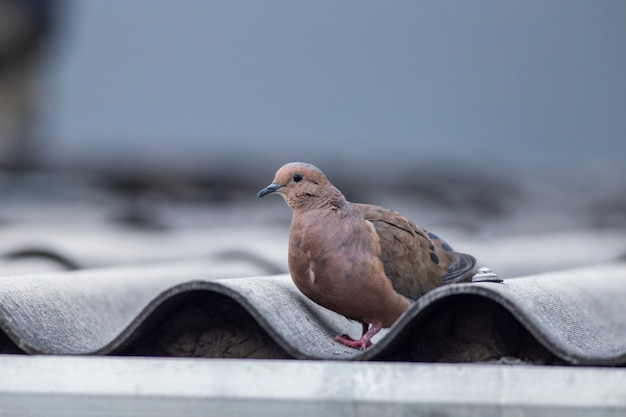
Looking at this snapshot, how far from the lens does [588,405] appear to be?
1595 millimetres

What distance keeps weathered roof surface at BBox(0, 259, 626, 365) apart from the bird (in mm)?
77

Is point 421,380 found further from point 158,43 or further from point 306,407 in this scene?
point 158,43

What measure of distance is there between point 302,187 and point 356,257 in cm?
23

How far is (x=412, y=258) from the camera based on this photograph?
2.48m

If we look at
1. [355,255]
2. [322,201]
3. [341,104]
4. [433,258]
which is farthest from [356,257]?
[341,104]

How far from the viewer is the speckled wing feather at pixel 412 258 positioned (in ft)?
8.01

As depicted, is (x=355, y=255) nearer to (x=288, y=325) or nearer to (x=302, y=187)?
(x=302, y=187)

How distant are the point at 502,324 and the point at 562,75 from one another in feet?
38.8

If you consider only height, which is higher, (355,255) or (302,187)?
(302,187)

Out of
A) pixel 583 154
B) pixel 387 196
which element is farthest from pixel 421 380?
pixel 583 154

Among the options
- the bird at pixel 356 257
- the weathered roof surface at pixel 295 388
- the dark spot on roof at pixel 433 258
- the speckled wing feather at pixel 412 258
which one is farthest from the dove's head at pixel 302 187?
the weathered roof surface at pixel 295 388

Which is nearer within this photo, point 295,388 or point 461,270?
point 295,388

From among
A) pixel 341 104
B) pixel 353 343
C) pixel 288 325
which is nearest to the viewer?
pixel 288 325

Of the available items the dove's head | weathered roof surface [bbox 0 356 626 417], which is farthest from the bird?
weathered roof surface [bbox 0 356 626 417]
